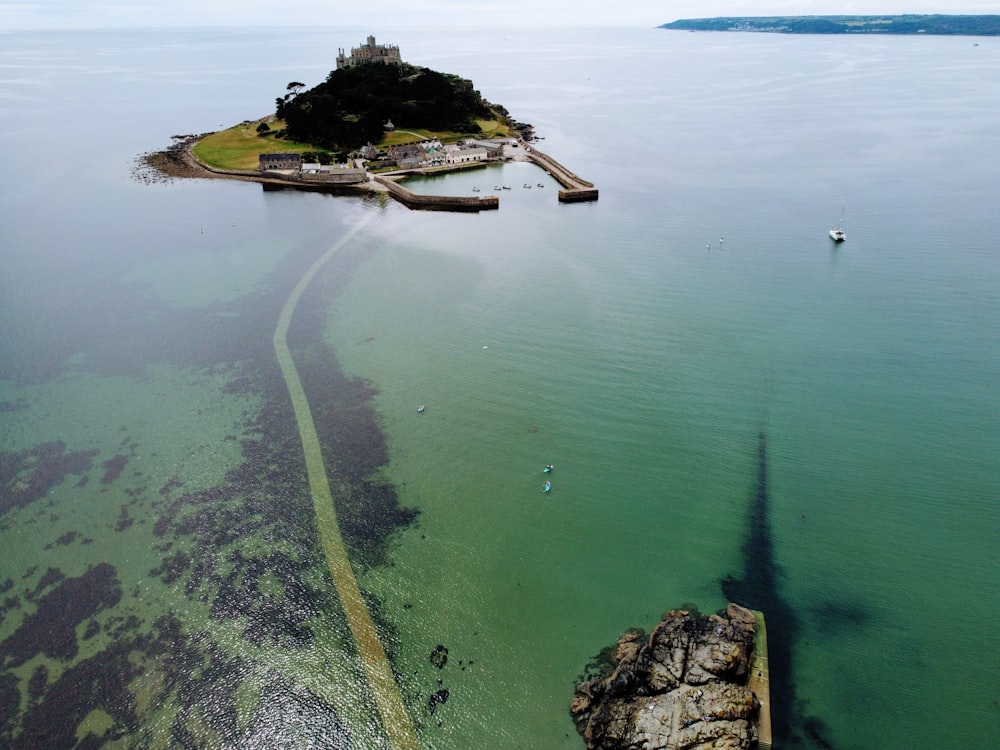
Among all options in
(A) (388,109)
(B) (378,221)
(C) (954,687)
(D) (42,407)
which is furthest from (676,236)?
(A) (388,109)

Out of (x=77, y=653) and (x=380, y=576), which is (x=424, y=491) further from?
(x=77, y=653)

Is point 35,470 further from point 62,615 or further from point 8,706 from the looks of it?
point 8,706

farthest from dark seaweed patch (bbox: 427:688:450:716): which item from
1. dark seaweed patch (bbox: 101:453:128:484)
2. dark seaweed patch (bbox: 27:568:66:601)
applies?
dark seaweed patch (bbox: 101:453:128:484)

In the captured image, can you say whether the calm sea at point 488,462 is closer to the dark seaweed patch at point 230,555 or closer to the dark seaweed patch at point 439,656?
the dark seaweed patch at point 230,555

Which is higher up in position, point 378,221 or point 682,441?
point 378,221

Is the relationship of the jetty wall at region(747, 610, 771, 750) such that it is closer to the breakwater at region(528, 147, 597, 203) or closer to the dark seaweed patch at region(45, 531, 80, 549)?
the dark seaweed patch at region(45, 531, 80, 549)

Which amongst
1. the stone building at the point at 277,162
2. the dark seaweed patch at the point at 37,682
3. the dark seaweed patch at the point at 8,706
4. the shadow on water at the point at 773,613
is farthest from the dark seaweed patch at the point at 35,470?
the stone building at the point at 277,162
